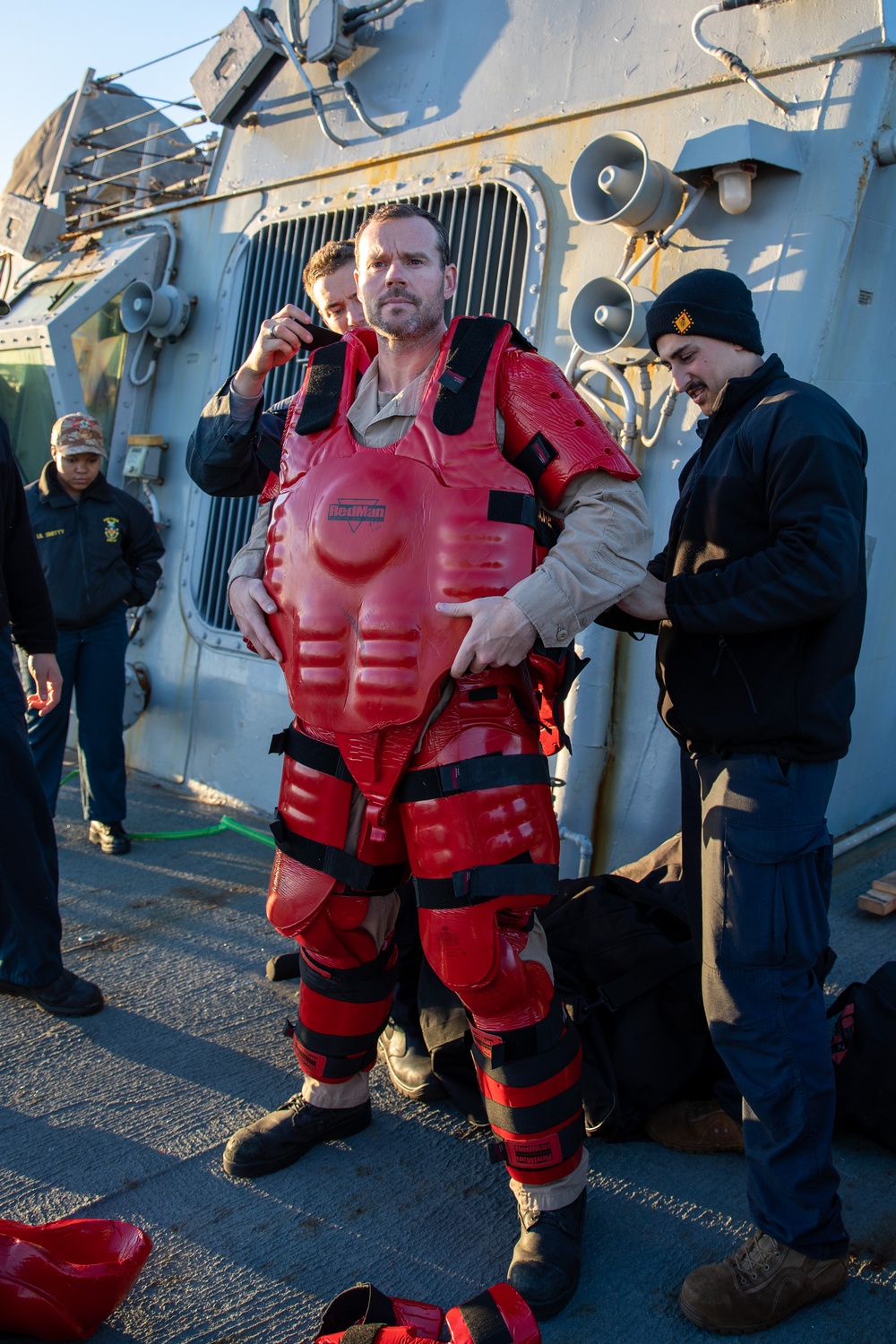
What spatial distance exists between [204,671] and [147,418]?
5.08 ft

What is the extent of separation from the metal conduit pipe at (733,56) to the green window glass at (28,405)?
3735 millimetres

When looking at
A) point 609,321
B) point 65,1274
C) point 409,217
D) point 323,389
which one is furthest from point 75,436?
point 65,1274

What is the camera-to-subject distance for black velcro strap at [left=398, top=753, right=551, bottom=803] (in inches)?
77.2

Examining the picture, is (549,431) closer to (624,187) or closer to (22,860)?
(624,187)

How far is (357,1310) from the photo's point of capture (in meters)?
1.72

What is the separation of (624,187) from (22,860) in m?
2.81

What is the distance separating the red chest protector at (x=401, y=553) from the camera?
6.40 ft

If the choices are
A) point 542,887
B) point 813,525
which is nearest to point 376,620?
point 542,887

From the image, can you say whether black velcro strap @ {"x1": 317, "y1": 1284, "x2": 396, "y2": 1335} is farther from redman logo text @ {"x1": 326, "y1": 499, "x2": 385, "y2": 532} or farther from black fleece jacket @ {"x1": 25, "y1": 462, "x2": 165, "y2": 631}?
black fleece jacket @ {"x1": 25, "y1": 462, "x2": 165, "y2": 631}

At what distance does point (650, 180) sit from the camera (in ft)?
10.6

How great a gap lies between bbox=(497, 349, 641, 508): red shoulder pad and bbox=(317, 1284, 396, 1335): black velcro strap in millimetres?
1487

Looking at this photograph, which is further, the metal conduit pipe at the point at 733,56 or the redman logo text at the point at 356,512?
the metal conduit pipe at the point at 733,56

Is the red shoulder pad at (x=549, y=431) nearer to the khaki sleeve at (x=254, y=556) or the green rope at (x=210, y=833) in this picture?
the khaki sleeve at (x=254, y=556)

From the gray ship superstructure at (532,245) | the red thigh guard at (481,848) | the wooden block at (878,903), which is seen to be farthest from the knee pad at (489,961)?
the wooden block at (878,903)
